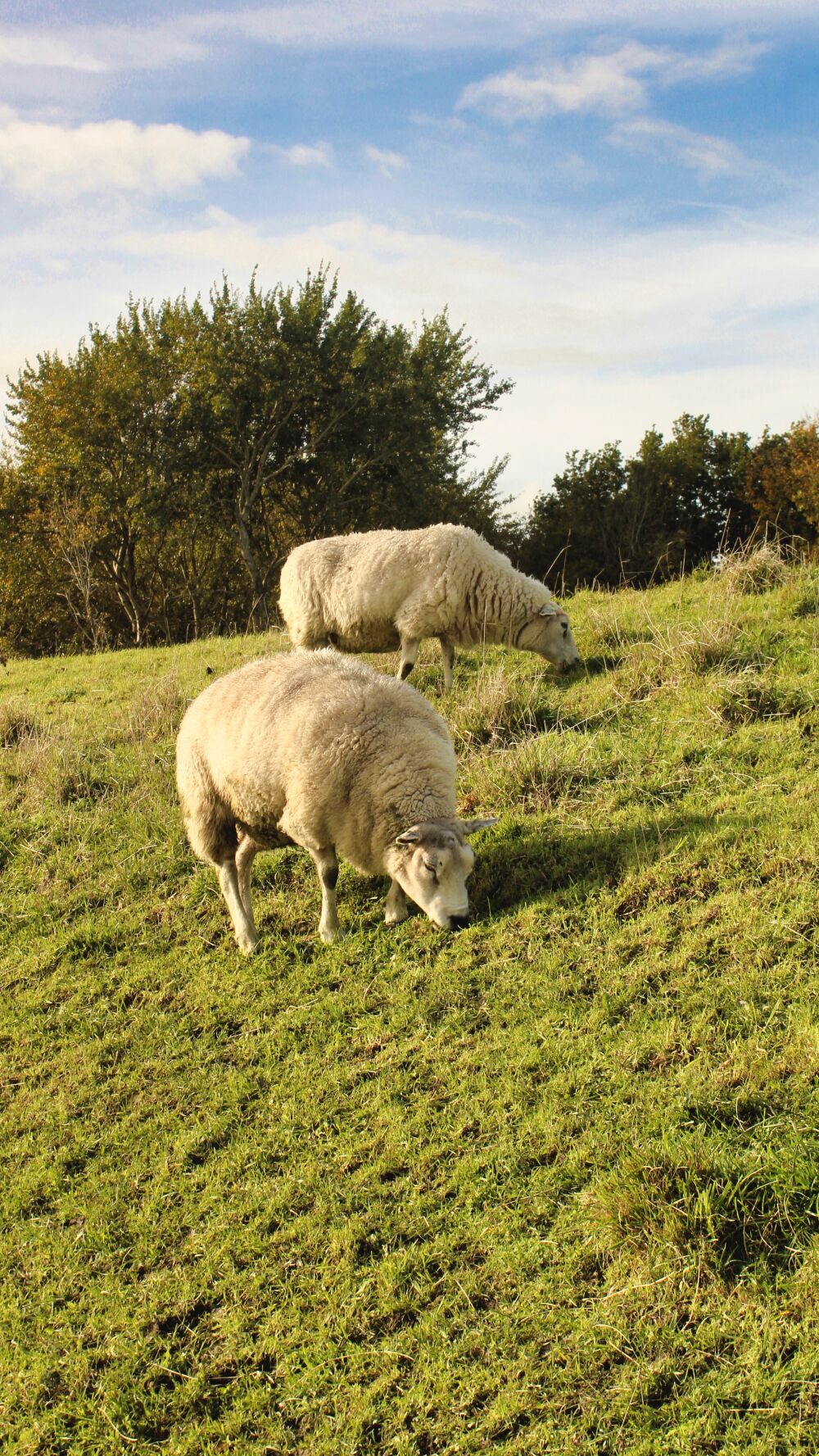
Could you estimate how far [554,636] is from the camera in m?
10.6

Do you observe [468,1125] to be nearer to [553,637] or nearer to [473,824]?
[473,824]

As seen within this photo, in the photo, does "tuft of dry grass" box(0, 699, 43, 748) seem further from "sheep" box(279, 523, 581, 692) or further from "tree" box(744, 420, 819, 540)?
"tree" box(744, 420, 819, 540)

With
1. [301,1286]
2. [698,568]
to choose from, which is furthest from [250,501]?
[301,1286]

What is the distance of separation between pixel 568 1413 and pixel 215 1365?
146 cm

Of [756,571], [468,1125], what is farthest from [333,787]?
[756,571]

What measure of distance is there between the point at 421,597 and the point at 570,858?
14.1 feet

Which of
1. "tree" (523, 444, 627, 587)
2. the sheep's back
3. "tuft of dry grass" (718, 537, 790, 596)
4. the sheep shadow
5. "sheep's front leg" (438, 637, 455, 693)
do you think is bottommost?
the sheep shadow

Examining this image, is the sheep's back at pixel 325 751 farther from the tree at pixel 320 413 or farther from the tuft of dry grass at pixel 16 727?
the tree at pixel 320 413

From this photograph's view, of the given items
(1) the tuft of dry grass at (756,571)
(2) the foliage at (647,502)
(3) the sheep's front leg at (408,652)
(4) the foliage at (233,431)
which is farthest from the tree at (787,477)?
(3) the sheep's front leg at (408,652)

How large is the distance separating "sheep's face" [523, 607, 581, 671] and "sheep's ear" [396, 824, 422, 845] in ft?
14.5

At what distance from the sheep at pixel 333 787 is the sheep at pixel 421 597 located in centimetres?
307

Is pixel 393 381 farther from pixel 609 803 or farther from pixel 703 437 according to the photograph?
pixel 609 803

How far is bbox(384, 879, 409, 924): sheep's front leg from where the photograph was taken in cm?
696

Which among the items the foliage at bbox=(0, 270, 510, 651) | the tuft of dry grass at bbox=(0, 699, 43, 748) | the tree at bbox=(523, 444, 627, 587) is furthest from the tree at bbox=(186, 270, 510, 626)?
the tuft of dry grass at bbox=(0, 699, 43, 748)
